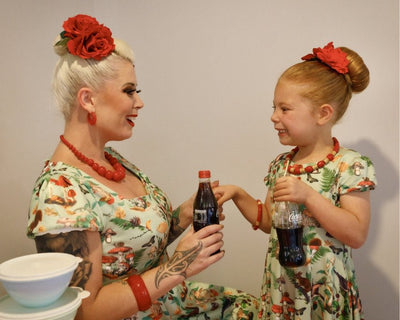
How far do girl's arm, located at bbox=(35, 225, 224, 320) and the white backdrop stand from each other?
696 millimetres

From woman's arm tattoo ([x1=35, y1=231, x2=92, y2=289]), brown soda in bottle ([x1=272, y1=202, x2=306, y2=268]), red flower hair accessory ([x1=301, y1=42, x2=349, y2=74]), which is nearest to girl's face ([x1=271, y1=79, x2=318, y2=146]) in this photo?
red flower hair accessory ([x1=301, y1=42, x2=349, y2=74])

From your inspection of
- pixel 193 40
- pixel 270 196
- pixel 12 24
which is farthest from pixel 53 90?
pixel 193 40

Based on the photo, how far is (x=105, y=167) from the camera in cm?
126

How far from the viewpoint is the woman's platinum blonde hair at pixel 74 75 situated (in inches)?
45.3

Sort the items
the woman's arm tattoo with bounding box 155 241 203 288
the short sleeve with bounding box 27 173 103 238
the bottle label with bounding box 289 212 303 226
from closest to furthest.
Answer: the short sleeve with bounding box 27 173 103 238 → the woman's arm tattoo with bounding box 155 241 203 288 → the bottle label with bounding box 289 212 303 226

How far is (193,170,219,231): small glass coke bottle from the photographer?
115cm

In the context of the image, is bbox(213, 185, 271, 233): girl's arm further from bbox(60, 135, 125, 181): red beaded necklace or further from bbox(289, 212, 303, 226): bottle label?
bbox(60, 135, 125, 181): red beaded necklace

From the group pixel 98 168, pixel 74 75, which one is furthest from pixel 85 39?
pixel 98 168

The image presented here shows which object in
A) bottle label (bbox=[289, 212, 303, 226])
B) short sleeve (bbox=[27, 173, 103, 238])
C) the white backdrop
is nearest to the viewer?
short sleeve (bbox=[27, 173, 103, 238])

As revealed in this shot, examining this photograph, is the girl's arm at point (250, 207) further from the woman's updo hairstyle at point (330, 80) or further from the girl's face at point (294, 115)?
the woman's updo hairstyle at point (330, 80)

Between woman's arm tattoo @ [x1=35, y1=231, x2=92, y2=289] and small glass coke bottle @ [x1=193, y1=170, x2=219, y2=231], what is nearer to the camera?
woman's arm tattoo @ [x1=35, y1=231, x2=92, y2=289]

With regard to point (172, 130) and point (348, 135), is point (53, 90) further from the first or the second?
point (348, 135)

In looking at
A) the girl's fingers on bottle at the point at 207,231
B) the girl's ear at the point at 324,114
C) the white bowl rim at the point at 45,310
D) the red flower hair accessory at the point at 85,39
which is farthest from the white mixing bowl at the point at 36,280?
the girl's ear at the point at 324,114

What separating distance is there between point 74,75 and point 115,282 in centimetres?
61
